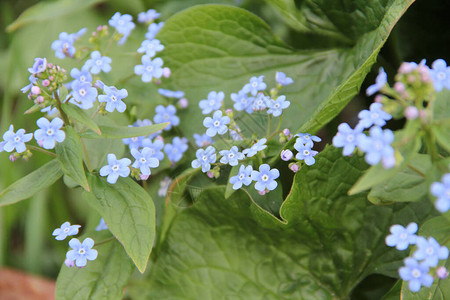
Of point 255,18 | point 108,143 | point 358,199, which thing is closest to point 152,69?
point 108,143

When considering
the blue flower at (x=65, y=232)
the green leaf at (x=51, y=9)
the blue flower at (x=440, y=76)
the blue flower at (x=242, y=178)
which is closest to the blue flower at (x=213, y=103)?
the blue flower at (x=242, y=178)

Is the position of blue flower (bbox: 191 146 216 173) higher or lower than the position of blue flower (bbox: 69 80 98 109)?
lower

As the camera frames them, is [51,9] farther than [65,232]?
Yes

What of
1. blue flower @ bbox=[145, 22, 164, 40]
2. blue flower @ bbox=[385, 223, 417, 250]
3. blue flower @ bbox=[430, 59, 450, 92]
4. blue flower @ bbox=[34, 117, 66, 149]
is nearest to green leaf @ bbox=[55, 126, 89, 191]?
blue flower @ bbox=[34, 117, 66, 149]

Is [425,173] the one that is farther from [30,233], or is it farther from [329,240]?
[30,233]

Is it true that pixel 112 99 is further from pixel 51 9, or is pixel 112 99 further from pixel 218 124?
pixel 51 9

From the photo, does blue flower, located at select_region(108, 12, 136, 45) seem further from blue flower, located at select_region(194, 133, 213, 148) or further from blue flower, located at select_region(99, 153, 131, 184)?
blue flower, located at select_region(99, 153, 131, 184)

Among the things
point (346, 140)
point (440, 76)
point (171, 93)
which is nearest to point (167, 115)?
point (171, 93)
